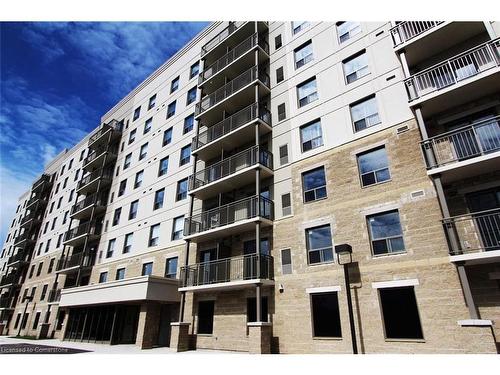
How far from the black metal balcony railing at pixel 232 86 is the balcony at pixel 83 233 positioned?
53.8 ft

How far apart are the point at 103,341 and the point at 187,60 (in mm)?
23607

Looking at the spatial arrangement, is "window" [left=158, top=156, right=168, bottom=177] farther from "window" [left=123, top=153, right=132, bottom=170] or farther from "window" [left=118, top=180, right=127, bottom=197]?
"window" [left=123, top=153, right=132, bottom=170]

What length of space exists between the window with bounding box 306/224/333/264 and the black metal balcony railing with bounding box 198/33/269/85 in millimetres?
13402

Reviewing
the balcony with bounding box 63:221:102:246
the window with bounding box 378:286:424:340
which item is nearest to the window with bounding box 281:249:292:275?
the window with bounding box 378:286:424:340

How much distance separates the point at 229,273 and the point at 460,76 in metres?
14.2

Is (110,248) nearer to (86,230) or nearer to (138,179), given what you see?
(86,230)

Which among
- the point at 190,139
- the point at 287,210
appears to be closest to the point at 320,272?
the point at 287,210

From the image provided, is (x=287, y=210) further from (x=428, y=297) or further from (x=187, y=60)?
(x=187, y=60)

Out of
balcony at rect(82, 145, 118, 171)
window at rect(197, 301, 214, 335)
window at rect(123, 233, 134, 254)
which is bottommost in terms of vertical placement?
window at rect(197, 301, 214, 335)

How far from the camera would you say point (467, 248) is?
10219 mm

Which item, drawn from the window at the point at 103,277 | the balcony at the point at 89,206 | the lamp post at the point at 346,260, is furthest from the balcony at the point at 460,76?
the balcony at the point at 89,206

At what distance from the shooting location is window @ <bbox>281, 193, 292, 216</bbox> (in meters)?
15.8

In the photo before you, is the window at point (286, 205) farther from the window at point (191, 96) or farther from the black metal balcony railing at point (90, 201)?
the black metal balcony railing at point (90, 201)

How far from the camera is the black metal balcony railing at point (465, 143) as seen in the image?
10.6 meters
